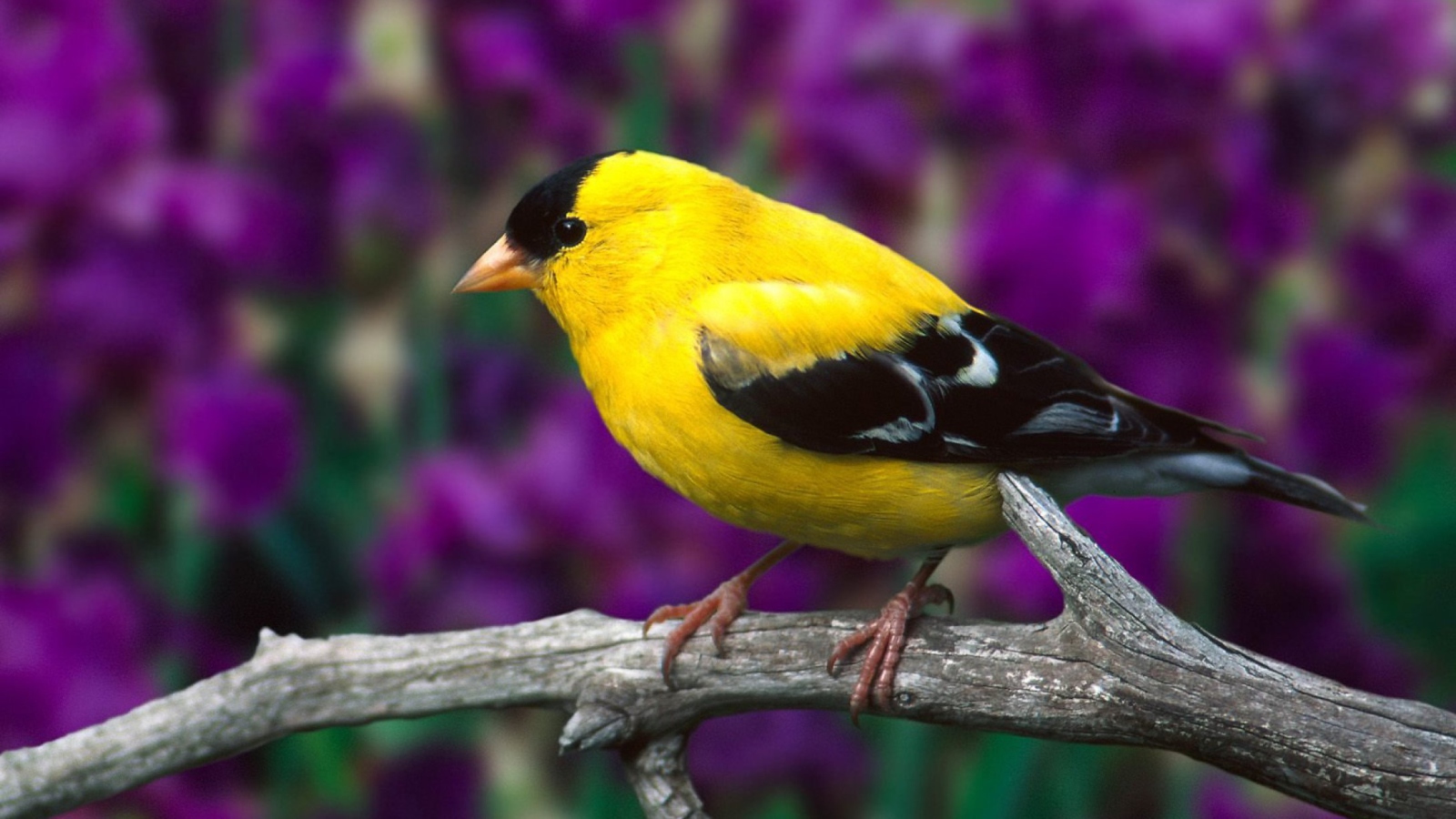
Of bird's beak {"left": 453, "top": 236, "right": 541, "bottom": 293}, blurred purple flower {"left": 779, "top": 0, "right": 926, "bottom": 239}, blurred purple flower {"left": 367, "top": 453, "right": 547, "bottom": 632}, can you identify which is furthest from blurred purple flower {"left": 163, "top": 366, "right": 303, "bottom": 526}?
blurred purple flower {"left": 779, "top": 0, "right": 926, "bottom": 239}

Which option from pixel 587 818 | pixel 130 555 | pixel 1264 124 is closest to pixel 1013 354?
pixel 1264 124

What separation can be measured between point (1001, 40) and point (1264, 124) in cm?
27

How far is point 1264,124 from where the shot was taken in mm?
1305

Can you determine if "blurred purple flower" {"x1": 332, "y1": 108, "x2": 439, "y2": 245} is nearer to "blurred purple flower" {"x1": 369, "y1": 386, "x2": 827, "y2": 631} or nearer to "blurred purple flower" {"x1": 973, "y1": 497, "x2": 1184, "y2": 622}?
"blurred purple flower" {"x1": 369, "y1": 386, "x2": 827, "y2": 631}

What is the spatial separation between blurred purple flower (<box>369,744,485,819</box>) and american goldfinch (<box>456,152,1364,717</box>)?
522mm

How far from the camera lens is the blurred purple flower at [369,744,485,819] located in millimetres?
1442

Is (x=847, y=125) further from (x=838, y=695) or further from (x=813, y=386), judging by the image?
(x=838, y=695)

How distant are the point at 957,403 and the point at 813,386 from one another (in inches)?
4.1

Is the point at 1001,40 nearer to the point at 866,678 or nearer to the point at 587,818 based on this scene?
the point at 866,678

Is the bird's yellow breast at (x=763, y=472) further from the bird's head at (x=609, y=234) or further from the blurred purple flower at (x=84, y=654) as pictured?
the blurred purple flower at (x=84, y=654)

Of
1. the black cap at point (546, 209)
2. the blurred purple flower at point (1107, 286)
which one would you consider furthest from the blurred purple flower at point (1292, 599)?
the black cap at point (546, 209)

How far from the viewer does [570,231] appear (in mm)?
993

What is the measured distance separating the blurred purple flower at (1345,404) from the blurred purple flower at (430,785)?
892mm

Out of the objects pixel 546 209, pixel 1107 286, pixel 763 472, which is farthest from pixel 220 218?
pixel 1107 286
